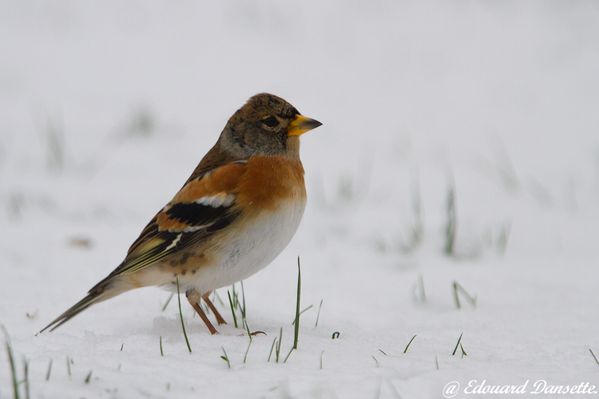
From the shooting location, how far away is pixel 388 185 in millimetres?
6484

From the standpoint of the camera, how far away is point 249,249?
10.5 feet

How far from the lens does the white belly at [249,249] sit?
321 cm

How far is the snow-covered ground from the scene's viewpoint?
110 inches

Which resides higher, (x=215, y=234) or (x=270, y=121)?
(x=270, y=121)

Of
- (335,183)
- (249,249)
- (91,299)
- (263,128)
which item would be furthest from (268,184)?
(335,183)

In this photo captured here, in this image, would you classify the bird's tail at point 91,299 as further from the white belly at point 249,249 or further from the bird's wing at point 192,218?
the white belly at point 249,249

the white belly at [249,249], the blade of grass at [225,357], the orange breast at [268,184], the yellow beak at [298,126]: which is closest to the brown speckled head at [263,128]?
the yellow beak at [298,126]

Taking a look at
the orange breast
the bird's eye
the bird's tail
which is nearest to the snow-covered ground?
the bird's tail

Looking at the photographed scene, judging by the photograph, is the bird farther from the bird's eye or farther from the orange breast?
the bird's eye

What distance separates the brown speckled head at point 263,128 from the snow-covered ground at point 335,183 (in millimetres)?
744

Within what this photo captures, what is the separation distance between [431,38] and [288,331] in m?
7.77

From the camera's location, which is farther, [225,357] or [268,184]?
[268,184]

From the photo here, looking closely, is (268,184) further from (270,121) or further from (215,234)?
(270,121)

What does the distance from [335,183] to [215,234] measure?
11.1 feet
